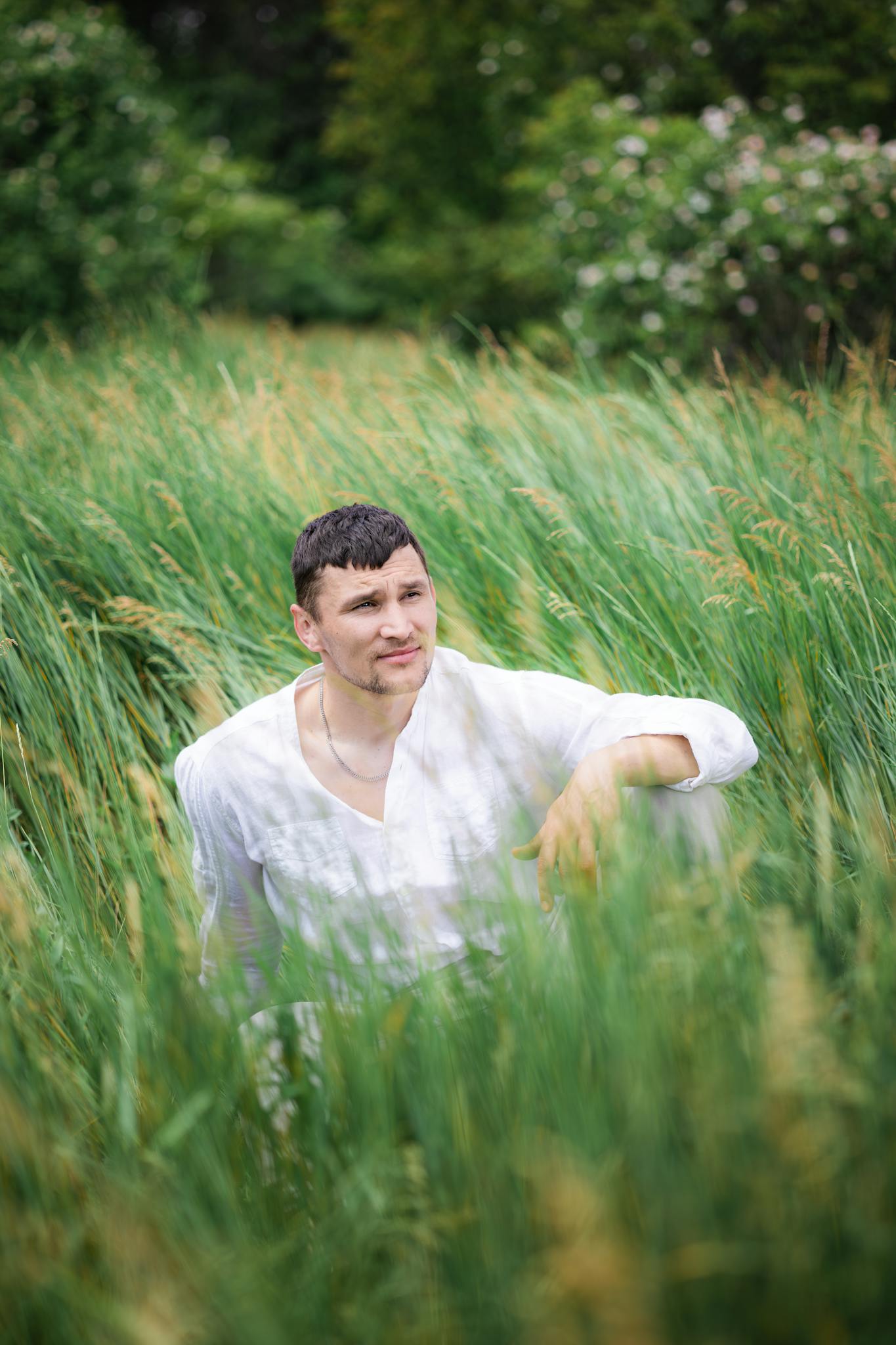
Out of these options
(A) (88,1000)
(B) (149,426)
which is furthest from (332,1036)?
(B) (149,426)

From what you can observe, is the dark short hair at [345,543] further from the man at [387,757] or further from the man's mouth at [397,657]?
the man's mouth at [397,657]

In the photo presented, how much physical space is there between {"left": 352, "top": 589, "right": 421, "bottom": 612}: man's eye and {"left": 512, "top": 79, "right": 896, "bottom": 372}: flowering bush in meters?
4.54

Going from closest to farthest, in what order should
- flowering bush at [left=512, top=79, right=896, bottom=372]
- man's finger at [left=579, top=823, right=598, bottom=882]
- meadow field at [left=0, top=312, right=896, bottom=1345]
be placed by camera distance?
1. meadow field at [left=0, top=312, right=896, bottom=1345]
2. man's finger at [left=579, top=823, right=598, bottom=882]
3. flowering bush at [left=512, top=79, right=896, bottom=372]

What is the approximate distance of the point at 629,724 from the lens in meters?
1.98

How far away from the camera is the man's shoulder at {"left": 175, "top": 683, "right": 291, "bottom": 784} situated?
203 cm

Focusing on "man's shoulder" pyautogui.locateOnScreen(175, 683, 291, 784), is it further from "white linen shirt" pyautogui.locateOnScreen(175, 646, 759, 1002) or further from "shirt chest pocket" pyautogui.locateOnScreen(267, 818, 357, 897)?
"shirt chest pocket" pyautogui.locateOnScreen(267, 818, 357, 897)

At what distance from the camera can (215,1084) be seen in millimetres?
1358

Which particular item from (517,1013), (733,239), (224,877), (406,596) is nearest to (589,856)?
(517,1013)

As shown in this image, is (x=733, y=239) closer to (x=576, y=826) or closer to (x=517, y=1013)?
(x=576, y=826)

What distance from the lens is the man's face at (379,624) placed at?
2.01 meters

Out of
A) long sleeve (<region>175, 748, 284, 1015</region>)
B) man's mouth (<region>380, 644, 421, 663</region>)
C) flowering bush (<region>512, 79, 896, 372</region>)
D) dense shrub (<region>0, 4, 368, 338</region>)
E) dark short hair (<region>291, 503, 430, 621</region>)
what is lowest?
long sleeve (<region>175, 748, 284, 1015</region>)

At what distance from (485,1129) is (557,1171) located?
0.20 m

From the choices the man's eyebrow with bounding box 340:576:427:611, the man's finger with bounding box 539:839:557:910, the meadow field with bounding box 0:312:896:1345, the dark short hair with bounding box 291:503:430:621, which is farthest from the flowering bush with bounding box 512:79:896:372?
the man's finger with bounding box 539:839:557:910

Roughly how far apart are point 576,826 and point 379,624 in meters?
0.58
